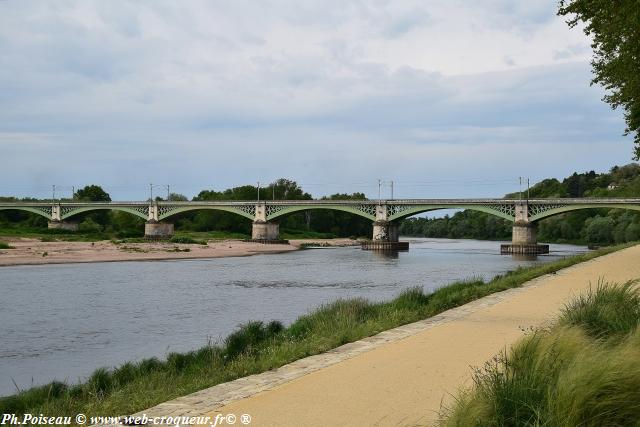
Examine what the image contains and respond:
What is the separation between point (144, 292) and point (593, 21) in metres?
20.8

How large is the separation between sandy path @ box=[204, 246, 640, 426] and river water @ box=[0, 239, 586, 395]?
6016 mm

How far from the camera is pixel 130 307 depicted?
22.8 metres

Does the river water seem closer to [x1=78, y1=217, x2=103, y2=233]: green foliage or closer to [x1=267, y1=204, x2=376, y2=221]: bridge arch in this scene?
[x1=267, y1=204, x2=376, y2=221]: bridge arch

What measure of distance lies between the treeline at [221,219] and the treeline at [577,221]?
97.1 ft

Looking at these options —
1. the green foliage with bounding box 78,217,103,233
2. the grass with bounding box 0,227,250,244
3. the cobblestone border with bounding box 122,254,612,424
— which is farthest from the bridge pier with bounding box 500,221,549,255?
the green foliage with bounding box 78,217,103,233

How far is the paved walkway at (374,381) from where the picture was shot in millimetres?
6113

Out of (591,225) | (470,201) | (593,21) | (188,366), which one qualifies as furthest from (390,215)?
(188,366)

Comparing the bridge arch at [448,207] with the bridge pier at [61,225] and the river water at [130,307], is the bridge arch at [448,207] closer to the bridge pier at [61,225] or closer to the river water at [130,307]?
the river water at [130,307]

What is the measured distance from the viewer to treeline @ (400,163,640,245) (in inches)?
3757

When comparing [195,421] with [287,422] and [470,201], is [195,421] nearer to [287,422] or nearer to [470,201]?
[287,422]

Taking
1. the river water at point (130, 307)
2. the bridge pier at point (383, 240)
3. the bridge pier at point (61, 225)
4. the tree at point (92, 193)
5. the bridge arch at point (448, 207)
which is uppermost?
the tree at point (92, 193)

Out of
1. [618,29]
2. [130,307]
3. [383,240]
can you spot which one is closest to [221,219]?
[383,240]

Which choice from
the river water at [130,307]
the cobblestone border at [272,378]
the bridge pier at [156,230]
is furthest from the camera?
the bridge pier at [156,230]

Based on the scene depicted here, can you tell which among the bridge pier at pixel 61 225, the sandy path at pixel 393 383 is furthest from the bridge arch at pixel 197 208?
the sandy path at pixel 393 383
